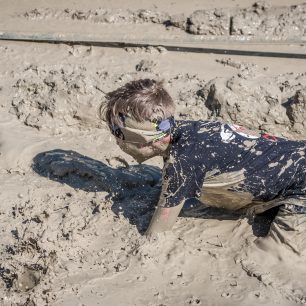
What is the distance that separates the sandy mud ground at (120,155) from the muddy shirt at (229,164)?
33cm

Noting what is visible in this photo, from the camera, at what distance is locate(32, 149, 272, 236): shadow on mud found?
3.11m

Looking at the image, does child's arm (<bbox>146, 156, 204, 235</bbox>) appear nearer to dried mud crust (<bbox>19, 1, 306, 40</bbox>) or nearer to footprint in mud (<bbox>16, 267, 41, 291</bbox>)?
footprint in mud (<bbox>16, 267, 41, 291</bbox>)

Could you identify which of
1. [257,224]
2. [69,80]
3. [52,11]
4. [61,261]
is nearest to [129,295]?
[61,261]

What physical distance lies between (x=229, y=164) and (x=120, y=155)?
131 centimetres

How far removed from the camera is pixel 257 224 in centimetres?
297

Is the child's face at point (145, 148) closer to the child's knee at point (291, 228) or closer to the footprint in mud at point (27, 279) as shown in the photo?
the child's knee at point (291, 228)

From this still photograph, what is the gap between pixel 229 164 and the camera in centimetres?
270

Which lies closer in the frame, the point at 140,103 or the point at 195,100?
the point at 140,103

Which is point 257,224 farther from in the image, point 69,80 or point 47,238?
point 69,80

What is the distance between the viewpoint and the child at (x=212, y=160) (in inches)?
102

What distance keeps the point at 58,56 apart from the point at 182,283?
328 centimetres

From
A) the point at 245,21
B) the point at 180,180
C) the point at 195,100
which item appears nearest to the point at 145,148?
the point at 180,180

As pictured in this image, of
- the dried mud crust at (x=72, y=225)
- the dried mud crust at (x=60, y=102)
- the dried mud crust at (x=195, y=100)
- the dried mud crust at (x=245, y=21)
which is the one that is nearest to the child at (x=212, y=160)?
the dried mud crust at (x=72, y=225)

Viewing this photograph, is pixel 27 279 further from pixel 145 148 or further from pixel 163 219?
pixel 145 148
